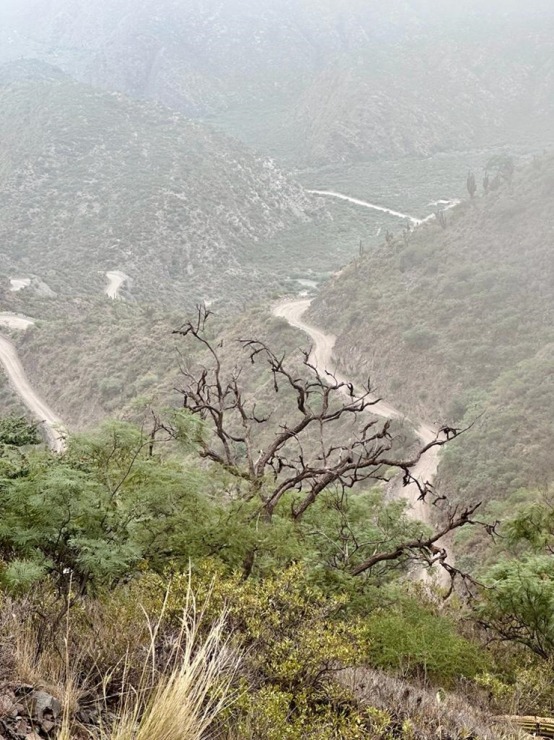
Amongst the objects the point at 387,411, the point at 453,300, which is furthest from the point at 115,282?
the point at 387,411

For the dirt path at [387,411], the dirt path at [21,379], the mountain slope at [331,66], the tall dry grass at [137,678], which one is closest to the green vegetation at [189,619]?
the tall dry grass at [137,678]

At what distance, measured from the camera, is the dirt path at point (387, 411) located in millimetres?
22250

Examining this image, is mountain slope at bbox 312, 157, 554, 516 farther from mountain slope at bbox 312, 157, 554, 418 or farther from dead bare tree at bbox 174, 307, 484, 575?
dead bare tree at bbox 174, 307, 484, 575

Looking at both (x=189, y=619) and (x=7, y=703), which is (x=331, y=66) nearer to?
(x=189, y=619)

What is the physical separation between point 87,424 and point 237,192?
5399 cm

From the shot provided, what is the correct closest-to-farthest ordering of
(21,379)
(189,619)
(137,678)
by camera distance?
(137,678)
(189,619)
(21,379)

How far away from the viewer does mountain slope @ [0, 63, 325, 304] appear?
6712 centimetres

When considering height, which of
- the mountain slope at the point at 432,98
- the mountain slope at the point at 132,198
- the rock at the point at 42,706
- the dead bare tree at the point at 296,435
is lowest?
the rock at the point at 42,706

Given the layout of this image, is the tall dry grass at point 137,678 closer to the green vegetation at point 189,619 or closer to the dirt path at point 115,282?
the green vegetation at point 189,619

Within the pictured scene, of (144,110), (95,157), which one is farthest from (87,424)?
(144,110)

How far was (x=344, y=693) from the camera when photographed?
399cm

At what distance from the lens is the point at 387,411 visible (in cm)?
3008

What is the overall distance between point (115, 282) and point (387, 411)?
133ft

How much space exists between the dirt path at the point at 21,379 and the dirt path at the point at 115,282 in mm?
9679
